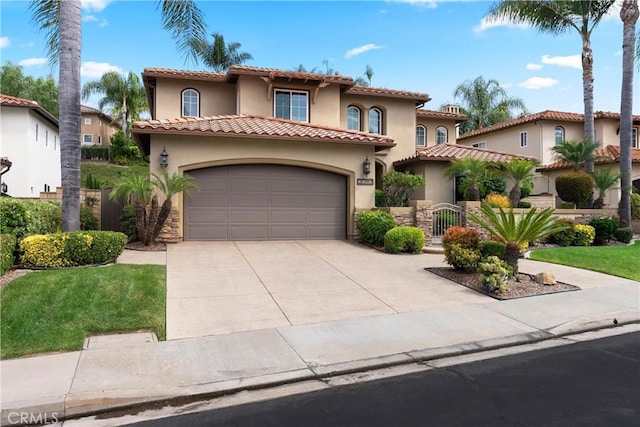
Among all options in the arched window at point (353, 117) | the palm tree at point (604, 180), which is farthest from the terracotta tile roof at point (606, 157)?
the arched window at point (353, 117)

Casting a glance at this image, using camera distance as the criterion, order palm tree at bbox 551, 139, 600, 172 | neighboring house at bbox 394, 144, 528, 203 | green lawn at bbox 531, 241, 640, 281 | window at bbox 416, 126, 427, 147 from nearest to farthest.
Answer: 1. green lawn at bbox 531, 241, 640, 281
2. palm tree at bbox 551, 139, 600, 172
3. neighboring house at bbox 394, 144, 528, 203
4. window at bbox 416, 126, 427, 147

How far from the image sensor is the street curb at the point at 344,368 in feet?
14.8

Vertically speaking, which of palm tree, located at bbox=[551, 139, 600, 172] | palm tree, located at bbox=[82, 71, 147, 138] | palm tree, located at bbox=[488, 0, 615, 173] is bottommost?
palm tree, located at bbox=[551, 139, 600, 172]

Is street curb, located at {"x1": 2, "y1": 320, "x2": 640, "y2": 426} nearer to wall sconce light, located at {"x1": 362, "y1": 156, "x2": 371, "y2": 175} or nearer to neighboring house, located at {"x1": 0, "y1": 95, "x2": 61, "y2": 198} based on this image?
wall sconce light, located at {"x1": 362, "y1": 156, "x2": 371, "y2": 175}

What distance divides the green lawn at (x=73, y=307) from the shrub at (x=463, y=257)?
677 centimetres

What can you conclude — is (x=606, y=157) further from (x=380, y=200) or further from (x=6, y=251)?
(x=6, y=251)

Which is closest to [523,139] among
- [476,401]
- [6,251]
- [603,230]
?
[603,230]

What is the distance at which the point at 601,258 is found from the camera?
13.2 metres

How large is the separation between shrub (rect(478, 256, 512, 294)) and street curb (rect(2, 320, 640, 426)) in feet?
6.30

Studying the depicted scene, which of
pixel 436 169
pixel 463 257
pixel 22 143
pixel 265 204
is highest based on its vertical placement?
pixel 22 143

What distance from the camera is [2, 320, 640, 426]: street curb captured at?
450 centimetres

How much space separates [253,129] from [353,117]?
828 centimetres

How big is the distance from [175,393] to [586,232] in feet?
53.6

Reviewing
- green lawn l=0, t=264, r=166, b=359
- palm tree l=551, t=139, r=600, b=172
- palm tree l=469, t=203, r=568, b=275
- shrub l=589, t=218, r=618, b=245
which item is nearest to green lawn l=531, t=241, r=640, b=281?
shrub l=589, t=218, r=618, b=245
